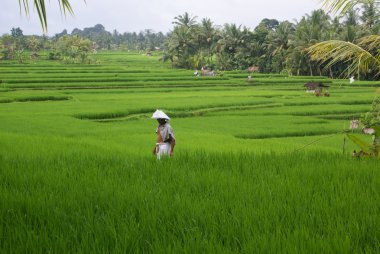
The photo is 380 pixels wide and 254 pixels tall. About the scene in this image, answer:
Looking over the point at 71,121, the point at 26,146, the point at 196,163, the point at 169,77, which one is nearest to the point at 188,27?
the point at 169,77

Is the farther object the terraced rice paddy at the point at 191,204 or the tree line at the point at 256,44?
the tree line at the point at 256,44

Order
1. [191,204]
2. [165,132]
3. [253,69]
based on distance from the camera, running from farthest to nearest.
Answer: [253,69], [165,132], [191,204]

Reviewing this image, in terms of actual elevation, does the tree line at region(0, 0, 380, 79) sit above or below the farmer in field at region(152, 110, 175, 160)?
above

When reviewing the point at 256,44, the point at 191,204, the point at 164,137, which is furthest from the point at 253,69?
the point at 191,204

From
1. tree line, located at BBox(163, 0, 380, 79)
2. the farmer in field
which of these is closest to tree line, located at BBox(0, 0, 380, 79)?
tree line, located at BBox(163, 0, 380, 79)

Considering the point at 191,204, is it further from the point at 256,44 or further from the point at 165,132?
the point at 256,44

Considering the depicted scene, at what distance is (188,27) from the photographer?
152 ft

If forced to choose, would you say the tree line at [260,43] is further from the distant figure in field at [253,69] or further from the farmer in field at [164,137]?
the farmer in field at [164,137]

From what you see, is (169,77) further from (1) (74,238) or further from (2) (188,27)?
(1) (74,238)

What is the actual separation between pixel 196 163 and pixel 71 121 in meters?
8.45

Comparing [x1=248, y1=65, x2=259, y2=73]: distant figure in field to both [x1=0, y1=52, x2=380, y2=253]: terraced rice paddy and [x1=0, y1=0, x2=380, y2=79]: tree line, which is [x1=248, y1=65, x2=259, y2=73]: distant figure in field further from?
[x1=0, y1=52, x2=380, y2=253]: terraced rice paddy

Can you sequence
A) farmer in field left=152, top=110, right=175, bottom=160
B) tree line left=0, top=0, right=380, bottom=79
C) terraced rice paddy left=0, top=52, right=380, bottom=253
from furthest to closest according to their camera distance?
tree line left=0, top=0, right=380, bottom=79 → farmer in field left=152, top=110, right=175, bottom=160 → terraced rice paddy left=0, top=52, right=380, bottom=253

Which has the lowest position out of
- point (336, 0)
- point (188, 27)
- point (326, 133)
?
point (326, 133)

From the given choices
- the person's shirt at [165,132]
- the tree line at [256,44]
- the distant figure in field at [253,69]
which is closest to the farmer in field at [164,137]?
the person's shirt at [165,132]
